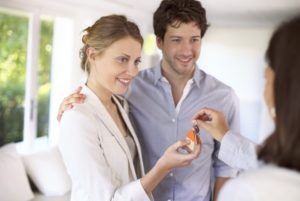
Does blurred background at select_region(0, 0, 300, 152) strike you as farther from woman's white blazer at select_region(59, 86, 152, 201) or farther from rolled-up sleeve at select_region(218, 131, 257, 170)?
woman's white blazer at select_region(59, 86, 152, 201)

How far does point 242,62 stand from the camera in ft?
12.0

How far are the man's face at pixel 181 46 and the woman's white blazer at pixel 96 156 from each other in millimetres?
365

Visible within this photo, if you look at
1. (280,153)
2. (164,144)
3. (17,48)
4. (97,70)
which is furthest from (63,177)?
(280,153)

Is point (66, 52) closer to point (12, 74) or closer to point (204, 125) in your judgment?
point (12, 74)

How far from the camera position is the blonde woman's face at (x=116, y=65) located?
1.16m

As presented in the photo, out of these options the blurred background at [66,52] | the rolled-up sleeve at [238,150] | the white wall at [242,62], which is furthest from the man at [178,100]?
the white wall at [242,62]

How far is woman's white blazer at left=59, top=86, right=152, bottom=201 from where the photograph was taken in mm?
1035

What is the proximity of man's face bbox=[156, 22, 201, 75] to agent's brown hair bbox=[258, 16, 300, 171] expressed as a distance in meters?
0.69

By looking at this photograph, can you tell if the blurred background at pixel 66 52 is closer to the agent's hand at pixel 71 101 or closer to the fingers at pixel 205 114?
the fingers at pixel 205 114

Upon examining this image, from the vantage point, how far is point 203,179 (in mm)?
1414

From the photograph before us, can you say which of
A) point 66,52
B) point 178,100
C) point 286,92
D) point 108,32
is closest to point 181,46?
point 178,100

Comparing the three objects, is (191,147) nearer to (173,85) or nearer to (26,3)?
(173,85)

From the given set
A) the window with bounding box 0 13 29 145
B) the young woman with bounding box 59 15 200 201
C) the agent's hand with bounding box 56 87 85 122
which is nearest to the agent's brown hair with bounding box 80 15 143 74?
the young woman with bounding box 59 15 200 201

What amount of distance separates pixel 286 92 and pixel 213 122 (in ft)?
2.21
